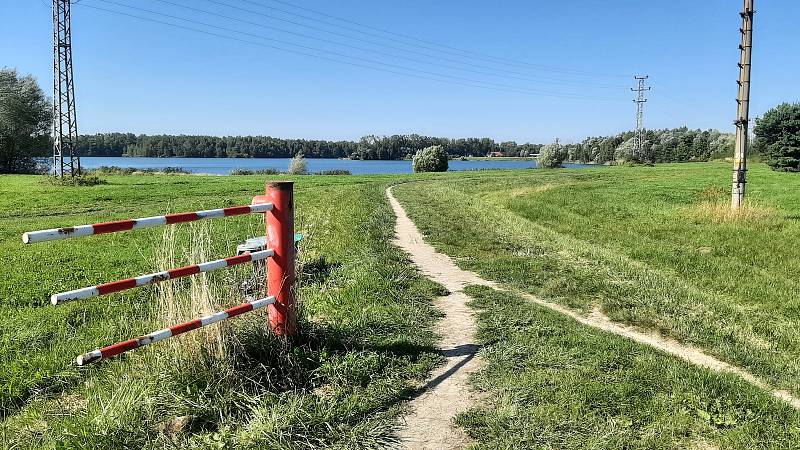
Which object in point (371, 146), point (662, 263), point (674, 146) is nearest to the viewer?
point (662, 263)

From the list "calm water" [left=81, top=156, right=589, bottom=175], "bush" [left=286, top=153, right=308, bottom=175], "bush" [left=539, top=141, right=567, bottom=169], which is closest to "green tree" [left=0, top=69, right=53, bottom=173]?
"calm water" [left=81, top=156, right=589, bottom=175]

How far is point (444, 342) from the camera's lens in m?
5.48

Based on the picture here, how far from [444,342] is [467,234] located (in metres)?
7.67

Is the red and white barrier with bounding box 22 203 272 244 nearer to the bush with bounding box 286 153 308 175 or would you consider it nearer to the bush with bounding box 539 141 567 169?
the bush with bounding box 286 153 308 175

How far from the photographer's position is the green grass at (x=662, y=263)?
19.6 feet

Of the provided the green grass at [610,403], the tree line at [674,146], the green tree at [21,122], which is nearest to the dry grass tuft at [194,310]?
the green grass at [610,403]

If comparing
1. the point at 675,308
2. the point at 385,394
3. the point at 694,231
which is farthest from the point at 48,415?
the point at 694,231

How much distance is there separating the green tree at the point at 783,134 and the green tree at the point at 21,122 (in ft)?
240

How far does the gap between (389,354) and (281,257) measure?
1.30 meters

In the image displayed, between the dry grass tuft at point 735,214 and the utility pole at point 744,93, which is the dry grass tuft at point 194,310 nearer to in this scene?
the dry grass tuft at point 735,214

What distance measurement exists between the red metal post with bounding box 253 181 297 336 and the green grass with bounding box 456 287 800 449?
174 centimetres

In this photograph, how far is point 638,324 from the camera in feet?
20.7

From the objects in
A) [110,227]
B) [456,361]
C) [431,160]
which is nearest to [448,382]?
[456,361]

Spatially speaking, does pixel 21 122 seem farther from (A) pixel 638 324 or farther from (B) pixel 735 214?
(A) pixel 638 324
